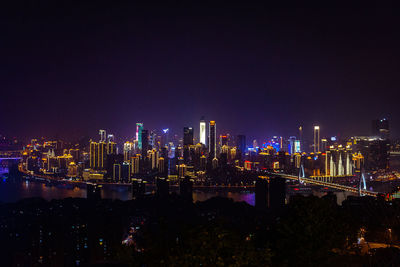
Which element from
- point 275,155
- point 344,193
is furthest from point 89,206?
point 275,155

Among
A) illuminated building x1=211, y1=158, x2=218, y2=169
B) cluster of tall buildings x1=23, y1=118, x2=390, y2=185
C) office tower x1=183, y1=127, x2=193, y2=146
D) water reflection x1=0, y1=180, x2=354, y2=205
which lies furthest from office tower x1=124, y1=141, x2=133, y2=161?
illuminated building x1=211, y1=158, x2=218, y2=169

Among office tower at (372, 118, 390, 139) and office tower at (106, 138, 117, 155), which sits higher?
office tower at (372, 118, 390, 139)

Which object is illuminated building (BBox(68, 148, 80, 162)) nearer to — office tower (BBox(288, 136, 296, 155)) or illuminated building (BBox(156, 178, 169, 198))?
illuminated building (BBox(156, 178, 169, 198))

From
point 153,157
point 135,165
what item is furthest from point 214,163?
point 135,165

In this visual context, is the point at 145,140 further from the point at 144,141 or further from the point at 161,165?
the point at 161,165

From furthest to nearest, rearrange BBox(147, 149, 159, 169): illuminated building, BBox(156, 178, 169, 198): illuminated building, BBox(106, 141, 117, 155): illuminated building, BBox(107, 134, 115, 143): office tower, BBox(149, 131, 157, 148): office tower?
BBox(149, 131, 157, 148): office tower → BBox(107, 134, 115, 143): office tower → BBox(106, 141, 117, 155): illuminated building → BBox(147, 149, 159, 169): illuminated building → BBox(156, 178, 169, 198): illuminated building

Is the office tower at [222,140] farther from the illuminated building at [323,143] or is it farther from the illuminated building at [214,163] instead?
the illuminated building at [323,143]
